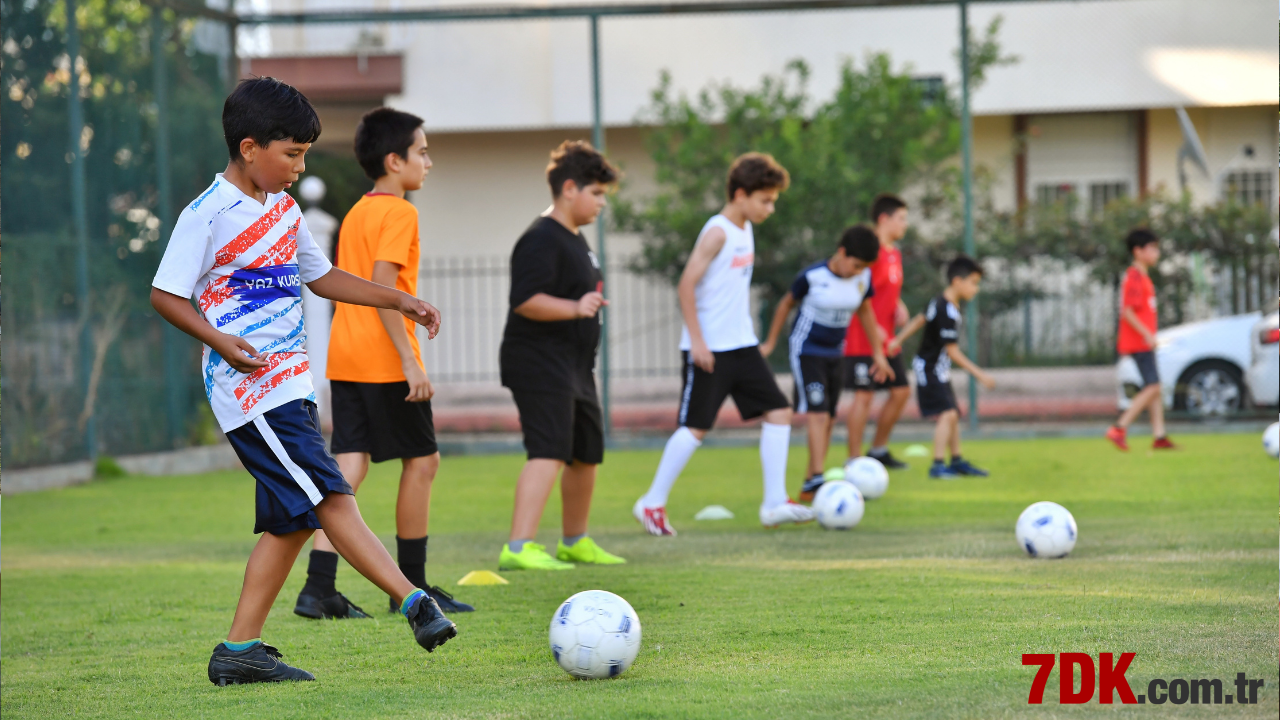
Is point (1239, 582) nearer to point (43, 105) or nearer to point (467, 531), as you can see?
point (467, 531)

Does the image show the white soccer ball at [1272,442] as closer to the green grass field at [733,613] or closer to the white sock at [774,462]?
the green grass field at [733,613]

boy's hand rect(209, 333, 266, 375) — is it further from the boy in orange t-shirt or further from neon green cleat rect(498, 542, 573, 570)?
neon green cleat rect(498, 542, 573, 570)

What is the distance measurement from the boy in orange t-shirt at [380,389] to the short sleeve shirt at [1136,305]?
25.3 ft

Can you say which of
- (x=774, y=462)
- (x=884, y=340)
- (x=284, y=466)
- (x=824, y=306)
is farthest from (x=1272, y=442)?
(x=284, y=466)

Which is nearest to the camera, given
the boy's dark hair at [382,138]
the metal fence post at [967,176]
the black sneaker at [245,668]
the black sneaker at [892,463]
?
the black sneaker at [245,668]

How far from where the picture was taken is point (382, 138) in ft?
16.5

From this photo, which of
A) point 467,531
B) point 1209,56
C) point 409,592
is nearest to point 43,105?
point 467,531

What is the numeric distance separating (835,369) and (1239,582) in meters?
4.26

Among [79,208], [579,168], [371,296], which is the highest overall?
[79,208]

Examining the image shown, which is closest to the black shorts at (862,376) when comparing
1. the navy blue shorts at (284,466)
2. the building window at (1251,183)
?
the navy blue shorts at (284,466)

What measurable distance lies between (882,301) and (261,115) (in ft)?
22.5

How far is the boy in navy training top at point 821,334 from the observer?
27.8 ft

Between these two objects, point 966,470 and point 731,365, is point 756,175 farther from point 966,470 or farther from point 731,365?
point 966,470

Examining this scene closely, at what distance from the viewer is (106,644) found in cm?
447
